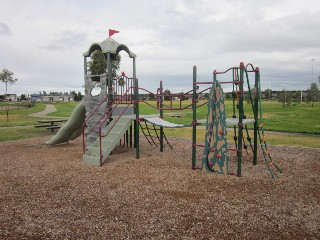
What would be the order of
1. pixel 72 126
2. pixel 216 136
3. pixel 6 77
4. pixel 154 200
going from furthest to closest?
pixel 6 77 → pixel 72 126 → pixel 216 136 → pixel 154 200

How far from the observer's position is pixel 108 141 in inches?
413

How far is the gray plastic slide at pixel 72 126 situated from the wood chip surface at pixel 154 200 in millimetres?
2712

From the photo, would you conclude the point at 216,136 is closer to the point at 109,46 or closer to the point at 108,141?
the point at 108,141

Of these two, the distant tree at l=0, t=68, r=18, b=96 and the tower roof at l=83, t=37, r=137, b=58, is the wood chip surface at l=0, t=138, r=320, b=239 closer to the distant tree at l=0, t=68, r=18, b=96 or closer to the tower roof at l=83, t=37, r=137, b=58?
the tower roof at l=83, t=37, r=137, b=58

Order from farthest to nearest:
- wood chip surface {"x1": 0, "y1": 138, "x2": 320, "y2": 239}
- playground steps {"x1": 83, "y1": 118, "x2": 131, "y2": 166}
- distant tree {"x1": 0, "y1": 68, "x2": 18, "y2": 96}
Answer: distant tree {"x1": 0, "y1": 68, "x2": 18, "y2": 96}, playground steps {"x1": 83, "y1": 118, "x2": 131, "y2": 166}, wood chip surface {"x1": 0, "y1": 138, "x2": 320, "y2": 239}

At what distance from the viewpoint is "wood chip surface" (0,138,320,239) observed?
5.14m

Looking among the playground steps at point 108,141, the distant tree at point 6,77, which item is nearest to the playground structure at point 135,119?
the playground steps at point 108,141

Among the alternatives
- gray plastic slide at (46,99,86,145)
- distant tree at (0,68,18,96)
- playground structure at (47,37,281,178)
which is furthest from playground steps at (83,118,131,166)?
distant tree at (0,68,18,96)

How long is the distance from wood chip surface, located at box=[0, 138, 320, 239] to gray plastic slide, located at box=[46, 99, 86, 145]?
2.71 metres

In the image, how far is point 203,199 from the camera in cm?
663

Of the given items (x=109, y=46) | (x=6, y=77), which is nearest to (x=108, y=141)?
(x=109, y=46)

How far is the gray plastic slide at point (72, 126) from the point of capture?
13.0 m

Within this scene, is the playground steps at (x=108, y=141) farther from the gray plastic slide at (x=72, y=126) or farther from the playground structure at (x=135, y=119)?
the gray plastic slide at (x=72, y=126)

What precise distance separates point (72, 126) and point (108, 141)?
373 cm
